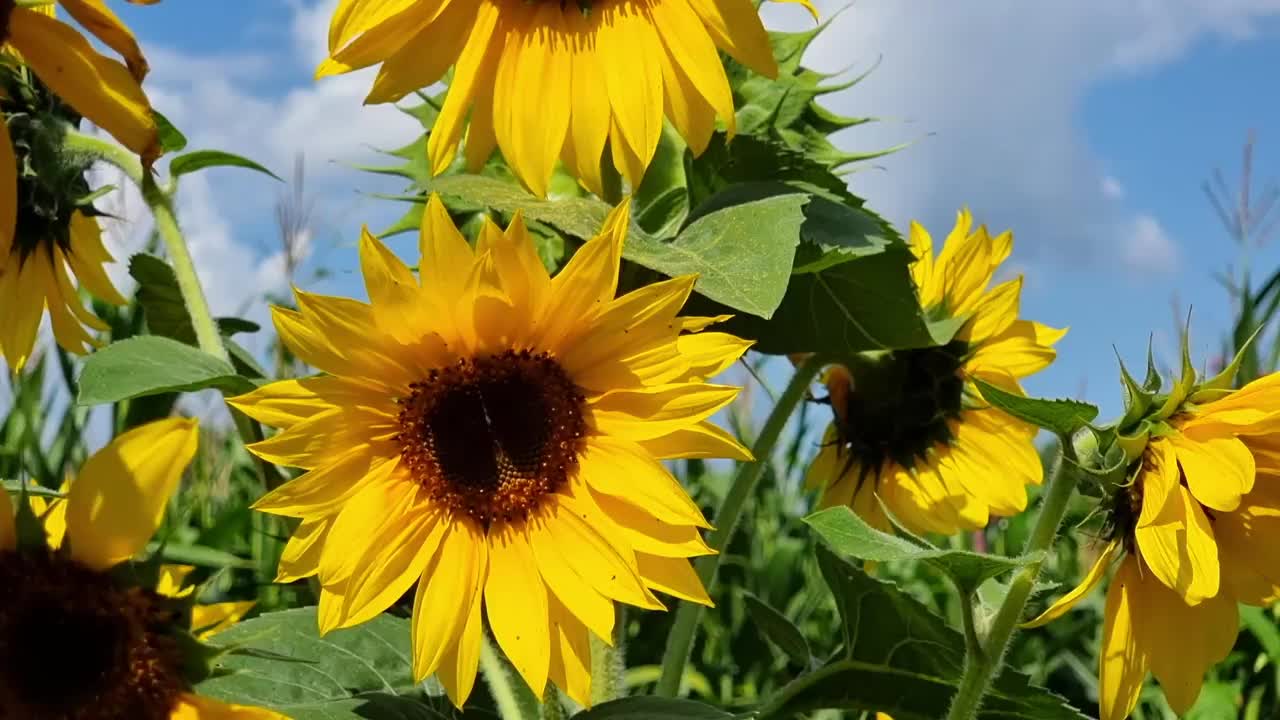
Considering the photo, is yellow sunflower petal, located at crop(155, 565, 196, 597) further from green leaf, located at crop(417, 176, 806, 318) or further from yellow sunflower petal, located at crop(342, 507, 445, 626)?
green leaf, located at crop(417, 176, 806, 318)

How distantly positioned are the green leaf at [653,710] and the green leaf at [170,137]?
1.54 ft

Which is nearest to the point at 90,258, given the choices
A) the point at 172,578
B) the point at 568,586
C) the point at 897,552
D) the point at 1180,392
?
the point at 172,578

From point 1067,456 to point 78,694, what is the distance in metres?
0.50

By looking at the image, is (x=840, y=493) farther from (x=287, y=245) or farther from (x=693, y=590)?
(x=287, y=245)

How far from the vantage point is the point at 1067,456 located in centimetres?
65

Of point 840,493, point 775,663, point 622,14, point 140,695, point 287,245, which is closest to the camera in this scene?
point 140,695

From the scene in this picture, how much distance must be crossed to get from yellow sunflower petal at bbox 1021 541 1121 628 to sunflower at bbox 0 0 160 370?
0.53m

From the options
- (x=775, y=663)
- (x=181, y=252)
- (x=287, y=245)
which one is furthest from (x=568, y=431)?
(x=287, y=245)

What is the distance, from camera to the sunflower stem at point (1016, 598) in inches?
26.0

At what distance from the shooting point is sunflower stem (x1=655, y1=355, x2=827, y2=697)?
0.88 meters

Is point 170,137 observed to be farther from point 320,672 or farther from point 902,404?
point 902,404

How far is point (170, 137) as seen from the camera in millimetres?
877

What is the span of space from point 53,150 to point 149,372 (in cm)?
21

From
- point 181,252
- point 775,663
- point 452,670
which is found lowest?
point 775,663
